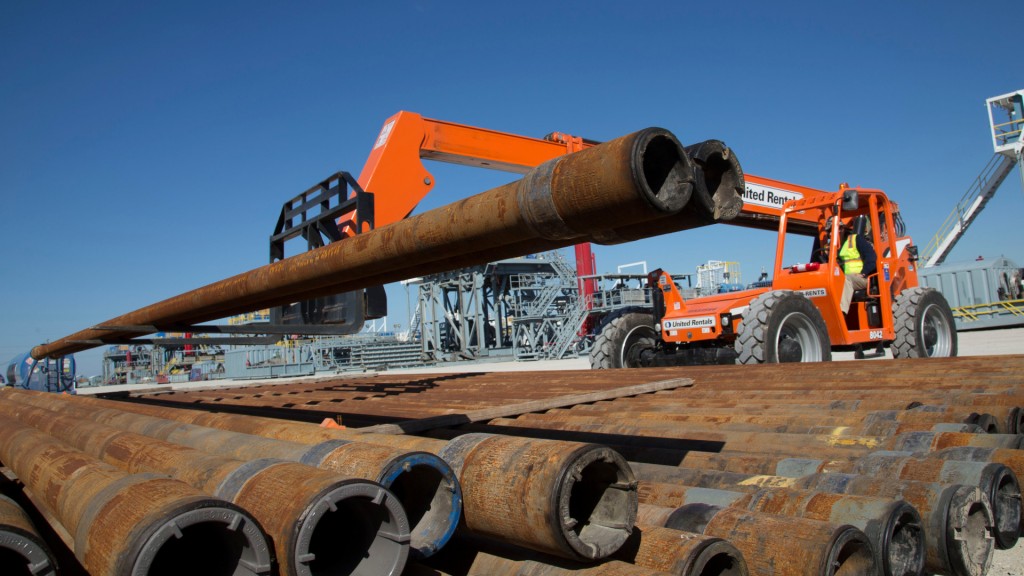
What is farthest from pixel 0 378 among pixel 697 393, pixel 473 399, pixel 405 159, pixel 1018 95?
pixel 1018 95

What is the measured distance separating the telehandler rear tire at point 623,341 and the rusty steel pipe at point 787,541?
25.9 feet

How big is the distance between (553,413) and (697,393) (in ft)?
3.99

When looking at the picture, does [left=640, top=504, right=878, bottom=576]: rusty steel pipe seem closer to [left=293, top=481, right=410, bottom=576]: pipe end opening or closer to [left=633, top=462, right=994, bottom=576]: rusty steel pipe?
[left=633, top=462, right=994, bottom=576]: rusty steel pipe

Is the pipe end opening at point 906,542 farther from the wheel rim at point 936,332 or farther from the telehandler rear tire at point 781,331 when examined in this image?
the wheel rim at point 936,332

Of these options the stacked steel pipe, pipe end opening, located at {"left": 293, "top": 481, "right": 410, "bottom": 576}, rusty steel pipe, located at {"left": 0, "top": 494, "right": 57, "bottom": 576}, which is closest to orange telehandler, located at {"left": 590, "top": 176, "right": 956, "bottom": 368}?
the stacked steel pipe

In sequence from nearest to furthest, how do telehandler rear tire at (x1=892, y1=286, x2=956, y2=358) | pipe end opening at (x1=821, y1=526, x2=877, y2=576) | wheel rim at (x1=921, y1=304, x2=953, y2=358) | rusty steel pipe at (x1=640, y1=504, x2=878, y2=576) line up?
rusty steel pipe at (x1=640, y1=504, x2=878, y2=576) → pipe end opening at (x1=821, y1=526, x2=877, y2=576) → telehandler rear tire at (x1=892, y1=286, x2=956, y2=358) → wheel rim at (x1=921, y1=304, x2=953, y2=358)

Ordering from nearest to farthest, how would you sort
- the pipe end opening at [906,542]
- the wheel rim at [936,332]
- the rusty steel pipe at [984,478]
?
1. the pipe end opening at [906,542]
2. the rusty steel pipe at [984,478]
3. the wheel rim at [936,332]

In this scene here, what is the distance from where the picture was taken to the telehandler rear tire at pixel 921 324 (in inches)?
344

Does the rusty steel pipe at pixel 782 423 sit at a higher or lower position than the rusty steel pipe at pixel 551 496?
lower

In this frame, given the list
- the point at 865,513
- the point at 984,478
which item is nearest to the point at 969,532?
the point at 984,478

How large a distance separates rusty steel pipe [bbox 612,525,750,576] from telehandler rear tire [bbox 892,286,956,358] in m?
7.95

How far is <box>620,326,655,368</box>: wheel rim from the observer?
1027cm

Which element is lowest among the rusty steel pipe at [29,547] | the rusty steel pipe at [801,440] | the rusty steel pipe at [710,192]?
the rusty steel pipe at [801,440]

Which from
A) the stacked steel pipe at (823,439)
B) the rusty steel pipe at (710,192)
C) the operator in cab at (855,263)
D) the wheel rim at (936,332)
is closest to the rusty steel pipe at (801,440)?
the stacked steel pipe at (823,439)
